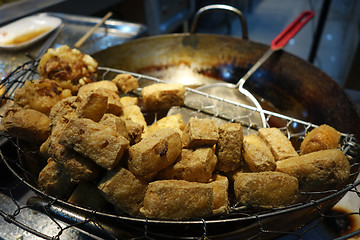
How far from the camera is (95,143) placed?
1.11 m

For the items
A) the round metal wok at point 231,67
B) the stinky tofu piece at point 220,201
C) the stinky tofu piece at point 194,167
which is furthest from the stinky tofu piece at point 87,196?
the round metal wok at point 231,67

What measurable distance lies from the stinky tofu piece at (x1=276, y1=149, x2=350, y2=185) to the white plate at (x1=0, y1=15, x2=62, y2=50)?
275 centimetres

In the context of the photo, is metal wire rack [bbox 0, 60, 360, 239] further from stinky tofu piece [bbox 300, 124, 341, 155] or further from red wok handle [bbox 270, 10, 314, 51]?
red wok handle [bbox 270, 10, 314, 51]

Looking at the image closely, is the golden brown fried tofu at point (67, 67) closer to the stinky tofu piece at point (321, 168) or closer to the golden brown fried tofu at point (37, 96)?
the golden brown fried tofu at point (37, 96)

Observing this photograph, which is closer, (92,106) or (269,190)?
(269,190)

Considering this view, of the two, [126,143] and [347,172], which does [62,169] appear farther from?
[347,172]

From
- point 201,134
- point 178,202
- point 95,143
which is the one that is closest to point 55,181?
point 95,143

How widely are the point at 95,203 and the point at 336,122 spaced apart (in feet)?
5.25

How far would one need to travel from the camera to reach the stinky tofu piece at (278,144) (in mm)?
1416

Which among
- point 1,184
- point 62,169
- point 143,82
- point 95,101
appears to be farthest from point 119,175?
point 143,82

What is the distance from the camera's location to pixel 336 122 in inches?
67.8

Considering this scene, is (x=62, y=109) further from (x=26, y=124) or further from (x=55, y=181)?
(x=55, y=181)

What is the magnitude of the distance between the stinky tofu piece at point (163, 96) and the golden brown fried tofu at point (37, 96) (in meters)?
0.61

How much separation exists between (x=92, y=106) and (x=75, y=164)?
1.15 feet
